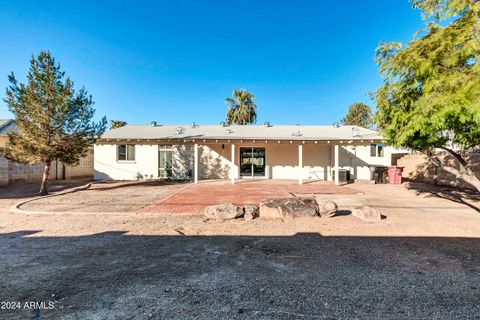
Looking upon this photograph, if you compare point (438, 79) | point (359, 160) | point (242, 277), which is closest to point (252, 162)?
point (359, 160)

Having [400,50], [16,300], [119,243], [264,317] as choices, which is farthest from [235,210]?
[400,50]

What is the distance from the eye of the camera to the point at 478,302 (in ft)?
8.52

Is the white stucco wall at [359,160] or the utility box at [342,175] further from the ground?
the white stucco wall at [359,160]

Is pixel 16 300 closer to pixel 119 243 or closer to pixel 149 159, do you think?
pixel 119 243

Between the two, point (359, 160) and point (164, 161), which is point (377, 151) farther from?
point (164, 161)

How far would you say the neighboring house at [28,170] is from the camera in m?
12.7

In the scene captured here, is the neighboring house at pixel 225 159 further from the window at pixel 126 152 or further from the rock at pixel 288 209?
the rock at pixel 288 209

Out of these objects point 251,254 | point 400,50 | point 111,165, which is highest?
point 400,50

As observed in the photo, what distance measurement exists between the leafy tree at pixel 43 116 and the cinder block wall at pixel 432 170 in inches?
753

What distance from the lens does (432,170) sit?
14.1 meters

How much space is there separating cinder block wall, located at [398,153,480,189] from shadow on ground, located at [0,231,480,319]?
9596mm

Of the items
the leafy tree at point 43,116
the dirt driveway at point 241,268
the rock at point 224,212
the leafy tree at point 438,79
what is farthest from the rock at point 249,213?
the leafy tree at point 43,116

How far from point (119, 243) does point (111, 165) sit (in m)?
13.2

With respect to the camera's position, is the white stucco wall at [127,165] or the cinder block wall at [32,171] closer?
the cinder block wall at [32,171]
